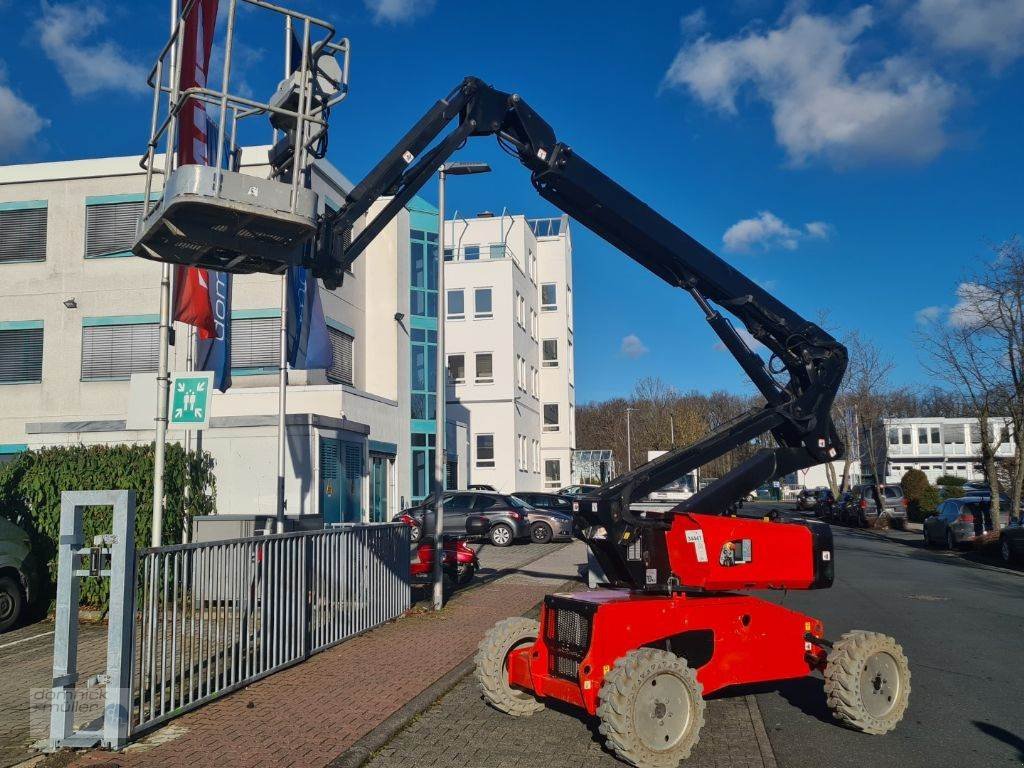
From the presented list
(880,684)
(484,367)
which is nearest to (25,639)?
(880,684)

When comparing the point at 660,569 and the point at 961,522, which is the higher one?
the point at 660,569

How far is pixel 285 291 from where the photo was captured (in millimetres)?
14625

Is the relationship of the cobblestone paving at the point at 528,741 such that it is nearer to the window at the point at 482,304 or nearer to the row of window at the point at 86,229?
the row of window at the point at 86,229

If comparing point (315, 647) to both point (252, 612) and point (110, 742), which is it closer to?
point (252, 612)

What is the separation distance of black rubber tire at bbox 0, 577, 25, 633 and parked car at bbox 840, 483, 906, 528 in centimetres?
3336

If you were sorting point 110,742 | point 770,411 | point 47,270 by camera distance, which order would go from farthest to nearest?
point 47,270, point 770,411, point 110,742

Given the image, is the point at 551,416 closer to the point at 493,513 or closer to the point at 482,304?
the point at 482,304

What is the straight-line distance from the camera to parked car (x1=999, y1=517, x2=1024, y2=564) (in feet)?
65.4

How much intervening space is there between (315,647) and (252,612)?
4.74 ft

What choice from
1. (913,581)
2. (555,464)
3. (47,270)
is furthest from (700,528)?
(555,464)

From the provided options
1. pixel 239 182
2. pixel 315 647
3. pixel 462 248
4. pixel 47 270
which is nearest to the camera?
pixel 239 182

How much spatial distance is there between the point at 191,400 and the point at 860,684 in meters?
7.29

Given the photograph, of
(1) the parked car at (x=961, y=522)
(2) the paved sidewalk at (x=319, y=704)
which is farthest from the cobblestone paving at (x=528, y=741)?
(1) the parked car at (x=961, y=522)

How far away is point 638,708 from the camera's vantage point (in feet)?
19.3
